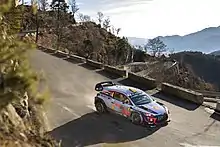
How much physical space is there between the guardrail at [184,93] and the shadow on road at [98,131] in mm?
5913

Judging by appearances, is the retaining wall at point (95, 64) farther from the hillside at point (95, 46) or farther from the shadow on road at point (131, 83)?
the hillside at point (95, 46)

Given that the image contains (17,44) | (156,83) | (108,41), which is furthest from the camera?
(108,41)

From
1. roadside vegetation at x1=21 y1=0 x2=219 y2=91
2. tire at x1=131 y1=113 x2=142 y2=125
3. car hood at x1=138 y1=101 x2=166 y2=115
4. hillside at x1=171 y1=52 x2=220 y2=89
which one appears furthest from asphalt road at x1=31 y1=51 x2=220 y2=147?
hillside at x1=171 y1=52 x2=220 y2=89

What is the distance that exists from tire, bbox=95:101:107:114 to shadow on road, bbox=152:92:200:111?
514 cm

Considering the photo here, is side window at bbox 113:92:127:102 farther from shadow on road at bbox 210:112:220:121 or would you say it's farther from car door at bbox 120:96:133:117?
shadow on road at bbox 210:112:220:121

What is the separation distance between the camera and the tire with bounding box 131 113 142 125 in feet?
53.1

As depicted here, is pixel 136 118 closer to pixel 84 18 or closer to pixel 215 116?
pixel 215 116

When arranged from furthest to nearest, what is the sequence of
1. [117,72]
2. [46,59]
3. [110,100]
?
1. [46,59]
2. [117,72]
3. [110,100]

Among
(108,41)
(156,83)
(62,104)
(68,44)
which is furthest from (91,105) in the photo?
(108,41)

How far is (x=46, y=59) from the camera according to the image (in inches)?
1355

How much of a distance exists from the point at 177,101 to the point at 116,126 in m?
6.45

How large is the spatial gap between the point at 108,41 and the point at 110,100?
5396 cm

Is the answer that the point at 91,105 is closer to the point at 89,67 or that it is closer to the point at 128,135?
the point at 128,135

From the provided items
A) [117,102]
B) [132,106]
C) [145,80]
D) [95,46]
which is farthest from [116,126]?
[95,46]
